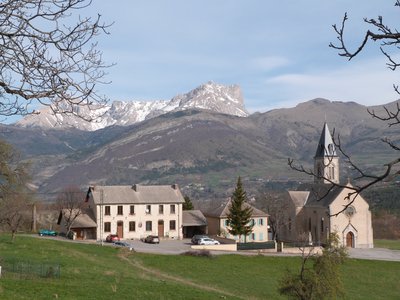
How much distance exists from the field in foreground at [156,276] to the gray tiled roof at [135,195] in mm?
17762

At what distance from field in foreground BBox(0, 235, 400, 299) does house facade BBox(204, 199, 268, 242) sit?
1865 cm

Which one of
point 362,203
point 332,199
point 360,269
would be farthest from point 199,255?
point 362,203

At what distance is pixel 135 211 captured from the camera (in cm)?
6644

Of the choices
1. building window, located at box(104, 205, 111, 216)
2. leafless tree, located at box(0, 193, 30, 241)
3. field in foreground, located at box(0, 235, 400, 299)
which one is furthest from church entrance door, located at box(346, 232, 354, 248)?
leafless tree, located at box(0, 193, 30, 241)

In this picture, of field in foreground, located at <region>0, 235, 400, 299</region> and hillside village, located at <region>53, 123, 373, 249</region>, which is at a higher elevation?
hillside village, located at <region>53, 123, 373, 249</region>

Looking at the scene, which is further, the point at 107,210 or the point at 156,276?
the point at 107,210

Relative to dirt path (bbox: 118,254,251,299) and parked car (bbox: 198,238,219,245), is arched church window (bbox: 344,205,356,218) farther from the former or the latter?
dirt path (bbox: 118,254,251,299)

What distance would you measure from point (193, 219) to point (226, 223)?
18.5 feet

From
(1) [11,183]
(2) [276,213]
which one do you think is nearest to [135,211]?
(1) [11,183]

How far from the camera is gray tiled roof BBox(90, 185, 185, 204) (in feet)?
216

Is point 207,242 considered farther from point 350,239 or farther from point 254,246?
point 350,239

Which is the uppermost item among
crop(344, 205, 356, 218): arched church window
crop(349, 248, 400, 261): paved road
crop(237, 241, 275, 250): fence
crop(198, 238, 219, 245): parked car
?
crop(344, 205, 356, 218): arched church window

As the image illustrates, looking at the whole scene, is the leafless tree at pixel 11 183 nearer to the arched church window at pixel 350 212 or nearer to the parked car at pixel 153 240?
the parked car at pixel 153 240

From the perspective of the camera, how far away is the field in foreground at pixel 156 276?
73.3ft
